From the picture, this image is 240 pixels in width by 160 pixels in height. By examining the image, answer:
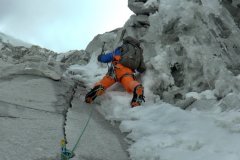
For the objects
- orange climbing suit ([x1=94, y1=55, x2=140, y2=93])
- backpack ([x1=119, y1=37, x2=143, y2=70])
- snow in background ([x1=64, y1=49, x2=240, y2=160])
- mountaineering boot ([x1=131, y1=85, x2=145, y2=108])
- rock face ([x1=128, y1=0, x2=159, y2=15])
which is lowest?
snow in background ([x1=64, y1=49, x2=240, y2=160])

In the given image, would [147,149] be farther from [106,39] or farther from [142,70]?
[106,39]

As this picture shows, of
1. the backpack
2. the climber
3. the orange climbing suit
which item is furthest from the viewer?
the backpack

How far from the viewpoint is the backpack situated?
1051 cm

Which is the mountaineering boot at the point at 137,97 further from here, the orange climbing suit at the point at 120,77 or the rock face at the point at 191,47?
the orange climbing suit at the point at 120,77

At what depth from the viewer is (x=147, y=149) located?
625cm

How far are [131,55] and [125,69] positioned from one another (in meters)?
0.52

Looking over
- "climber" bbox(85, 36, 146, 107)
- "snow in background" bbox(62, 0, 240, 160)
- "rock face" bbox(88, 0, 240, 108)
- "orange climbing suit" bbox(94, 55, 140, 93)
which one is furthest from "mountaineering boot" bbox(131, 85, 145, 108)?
"orange climbing suit" bbox(94, 55, 140, 93)

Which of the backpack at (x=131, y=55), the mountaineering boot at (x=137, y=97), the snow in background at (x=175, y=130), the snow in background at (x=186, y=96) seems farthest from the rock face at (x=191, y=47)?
the snow in background at (x=175, y=130)

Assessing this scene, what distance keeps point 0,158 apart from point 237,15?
8.86m

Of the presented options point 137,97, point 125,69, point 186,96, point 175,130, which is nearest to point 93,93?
point 125,69

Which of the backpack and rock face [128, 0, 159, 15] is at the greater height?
rock face [128, 0, 159, 15]

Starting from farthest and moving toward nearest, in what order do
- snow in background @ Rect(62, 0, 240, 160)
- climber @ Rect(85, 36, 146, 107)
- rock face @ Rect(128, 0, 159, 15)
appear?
rock face @ Rect(128, 0, 159, 15) → climber @ Rect(85, 36, 146, 107) → snow in background @ Rect(62, 0, 240, 160)

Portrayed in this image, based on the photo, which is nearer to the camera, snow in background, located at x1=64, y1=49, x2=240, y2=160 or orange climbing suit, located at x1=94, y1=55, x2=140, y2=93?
snow in background, located at x1=64, y1=49, x2=240, y2=160

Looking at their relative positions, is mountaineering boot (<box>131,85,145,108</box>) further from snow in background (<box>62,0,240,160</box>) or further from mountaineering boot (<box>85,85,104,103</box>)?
mountaineering boot (<box>85,85,104,103</box>)
